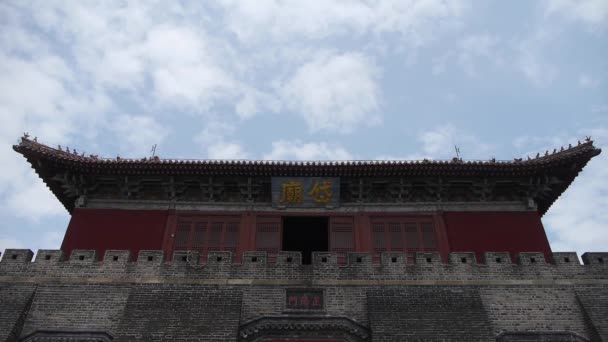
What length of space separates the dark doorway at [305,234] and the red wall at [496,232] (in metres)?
3.67

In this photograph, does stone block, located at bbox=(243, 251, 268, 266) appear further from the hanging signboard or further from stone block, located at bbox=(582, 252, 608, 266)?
stone block, located at bbox=(582, 252, 608, 266)

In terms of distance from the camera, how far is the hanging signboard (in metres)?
16.2

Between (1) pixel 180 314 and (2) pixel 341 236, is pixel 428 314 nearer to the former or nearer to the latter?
(2) pixel 341 236

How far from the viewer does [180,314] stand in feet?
41.9

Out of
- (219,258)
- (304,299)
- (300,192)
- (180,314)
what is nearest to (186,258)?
(219,258)

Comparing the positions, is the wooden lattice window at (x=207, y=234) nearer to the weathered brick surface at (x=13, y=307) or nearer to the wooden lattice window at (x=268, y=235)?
the wooden lattice window at (x=268, y=235)

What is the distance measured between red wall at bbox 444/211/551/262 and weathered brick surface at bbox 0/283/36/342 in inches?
424

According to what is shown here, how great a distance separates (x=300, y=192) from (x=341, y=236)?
1.76 meters

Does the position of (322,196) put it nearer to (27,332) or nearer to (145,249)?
(145,249)

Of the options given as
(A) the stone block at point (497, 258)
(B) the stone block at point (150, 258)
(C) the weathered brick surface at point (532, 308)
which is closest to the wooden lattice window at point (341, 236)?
(A) the stone block at point (497, 258)

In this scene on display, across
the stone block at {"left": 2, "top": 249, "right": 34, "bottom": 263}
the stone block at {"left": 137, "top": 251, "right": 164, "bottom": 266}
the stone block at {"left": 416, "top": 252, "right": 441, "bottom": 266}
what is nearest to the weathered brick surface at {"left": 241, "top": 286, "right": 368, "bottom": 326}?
the stone block at {"left": 416, "top": 252, "right": 441, "bottom": 266}

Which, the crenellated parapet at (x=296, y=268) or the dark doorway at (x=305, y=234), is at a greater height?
the dark doorway at (x=305, y=234)

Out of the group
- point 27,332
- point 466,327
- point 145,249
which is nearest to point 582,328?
point 466,327

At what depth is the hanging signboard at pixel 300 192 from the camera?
639 inches
